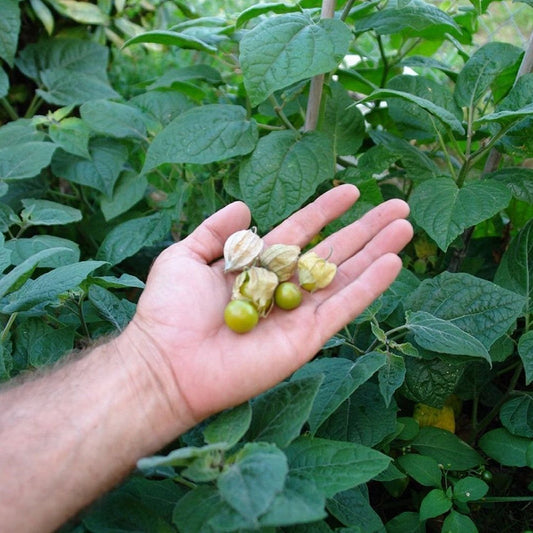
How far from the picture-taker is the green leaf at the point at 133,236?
7.52 feet

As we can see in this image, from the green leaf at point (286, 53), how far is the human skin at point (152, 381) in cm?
50

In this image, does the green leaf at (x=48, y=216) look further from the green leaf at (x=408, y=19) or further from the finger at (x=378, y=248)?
→ the green leaf at (x=408, y=19)

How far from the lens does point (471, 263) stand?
7.56ft

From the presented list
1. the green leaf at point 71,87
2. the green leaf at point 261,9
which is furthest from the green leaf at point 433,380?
the green leaf at point 71,87

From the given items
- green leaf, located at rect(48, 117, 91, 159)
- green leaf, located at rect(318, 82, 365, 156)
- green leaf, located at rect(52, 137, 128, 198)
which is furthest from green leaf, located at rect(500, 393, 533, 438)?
green leaf, located at rect(48, 117, 91, 159)

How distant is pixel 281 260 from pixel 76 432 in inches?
25.8

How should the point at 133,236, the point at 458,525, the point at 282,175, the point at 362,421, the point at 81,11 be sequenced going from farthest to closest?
the point at 81,11 → the point at 133,236 → the point at 282,175 → the point at 362,421 → the point at 458,525

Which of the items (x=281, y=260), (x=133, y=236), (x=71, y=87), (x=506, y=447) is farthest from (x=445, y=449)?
(x=71, y=87)

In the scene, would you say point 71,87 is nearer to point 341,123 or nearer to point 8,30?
point 8,30

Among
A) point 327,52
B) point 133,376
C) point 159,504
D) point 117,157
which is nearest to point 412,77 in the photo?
point 327,52

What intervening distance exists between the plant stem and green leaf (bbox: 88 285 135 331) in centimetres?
98

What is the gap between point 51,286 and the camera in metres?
1.51

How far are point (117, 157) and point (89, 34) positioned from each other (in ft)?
3.86

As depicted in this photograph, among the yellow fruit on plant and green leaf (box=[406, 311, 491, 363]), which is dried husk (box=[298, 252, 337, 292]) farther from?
the yellow fruit on plant
